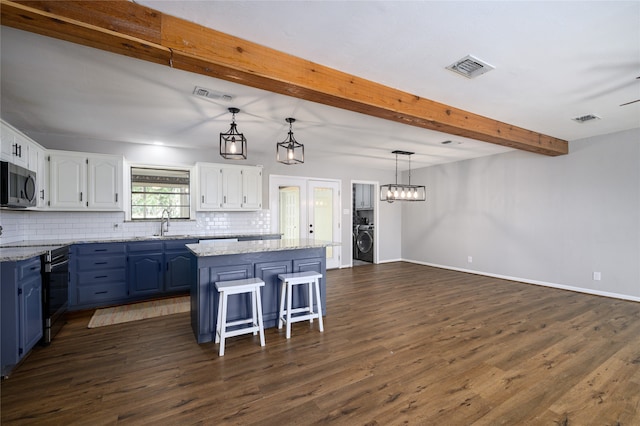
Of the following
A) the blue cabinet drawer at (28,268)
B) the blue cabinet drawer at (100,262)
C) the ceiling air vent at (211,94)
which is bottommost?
the blue cabinet drawer at (100,262)

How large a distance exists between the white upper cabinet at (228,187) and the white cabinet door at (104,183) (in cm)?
114

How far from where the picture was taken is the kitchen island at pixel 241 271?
2986 mm

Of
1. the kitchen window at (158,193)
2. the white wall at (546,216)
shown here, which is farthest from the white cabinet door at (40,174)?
the white wall at (546,216)

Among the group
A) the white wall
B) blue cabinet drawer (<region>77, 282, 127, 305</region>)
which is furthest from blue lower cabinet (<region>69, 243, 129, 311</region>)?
the white wall

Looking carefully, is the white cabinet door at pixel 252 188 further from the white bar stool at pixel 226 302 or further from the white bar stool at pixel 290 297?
the white bar stool at pixel 226 302

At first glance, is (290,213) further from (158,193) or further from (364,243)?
(364,243)

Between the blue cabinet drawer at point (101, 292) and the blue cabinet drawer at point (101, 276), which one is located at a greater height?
the blue cabinet drawer at point (101, 276)

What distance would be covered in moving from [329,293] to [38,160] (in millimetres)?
4482

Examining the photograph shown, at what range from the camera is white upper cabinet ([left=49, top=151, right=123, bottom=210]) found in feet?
13.5

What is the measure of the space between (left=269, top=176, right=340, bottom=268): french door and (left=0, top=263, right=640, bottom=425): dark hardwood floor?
2.78 m

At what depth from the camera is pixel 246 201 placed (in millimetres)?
5410

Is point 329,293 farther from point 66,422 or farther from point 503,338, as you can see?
point 66,422

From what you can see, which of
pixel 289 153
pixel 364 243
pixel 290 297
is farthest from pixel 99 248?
pixel 364 243

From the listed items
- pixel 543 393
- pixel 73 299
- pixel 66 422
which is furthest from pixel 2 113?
pixel 543 393
